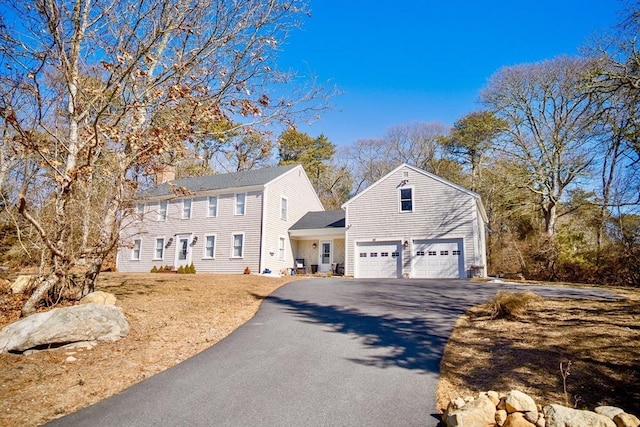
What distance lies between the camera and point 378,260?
18781 mm

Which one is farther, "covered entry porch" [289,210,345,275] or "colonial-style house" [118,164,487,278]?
"covered entry porch" [289,210,345,275]

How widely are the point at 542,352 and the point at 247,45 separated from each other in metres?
8.28

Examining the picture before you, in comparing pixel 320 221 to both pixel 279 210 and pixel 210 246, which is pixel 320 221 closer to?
pixel 279 210

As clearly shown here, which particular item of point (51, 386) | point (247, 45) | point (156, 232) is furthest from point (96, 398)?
point (156, 232)

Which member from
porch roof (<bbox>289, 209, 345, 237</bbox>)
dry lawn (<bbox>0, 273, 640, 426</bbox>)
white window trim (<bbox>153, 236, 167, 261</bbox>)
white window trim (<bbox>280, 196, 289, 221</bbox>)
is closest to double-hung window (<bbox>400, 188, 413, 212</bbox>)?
porch roof (<bbox>289, 209, 345, 237</bbox>)

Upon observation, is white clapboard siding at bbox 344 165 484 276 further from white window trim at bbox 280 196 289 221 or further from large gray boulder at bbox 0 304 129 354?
large gray boulder at bbox 0 304 129 354

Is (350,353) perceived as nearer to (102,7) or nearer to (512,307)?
(512,307)

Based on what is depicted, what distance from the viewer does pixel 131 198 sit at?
8.65 metres

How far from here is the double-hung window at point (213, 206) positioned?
21625 mm

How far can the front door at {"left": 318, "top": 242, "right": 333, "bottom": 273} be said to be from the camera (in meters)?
21.5

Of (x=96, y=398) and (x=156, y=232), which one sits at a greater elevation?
(x=156, y=232)

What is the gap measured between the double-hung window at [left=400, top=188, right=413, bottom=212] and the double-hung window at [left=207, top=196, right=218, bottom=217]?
10804mm

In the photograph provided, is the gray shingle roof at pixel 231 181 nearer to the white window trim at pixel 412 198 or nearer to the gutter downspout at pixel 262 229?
the gutter downspout at pixel 262 229

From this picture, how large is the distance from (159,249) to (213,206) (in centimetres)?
456
